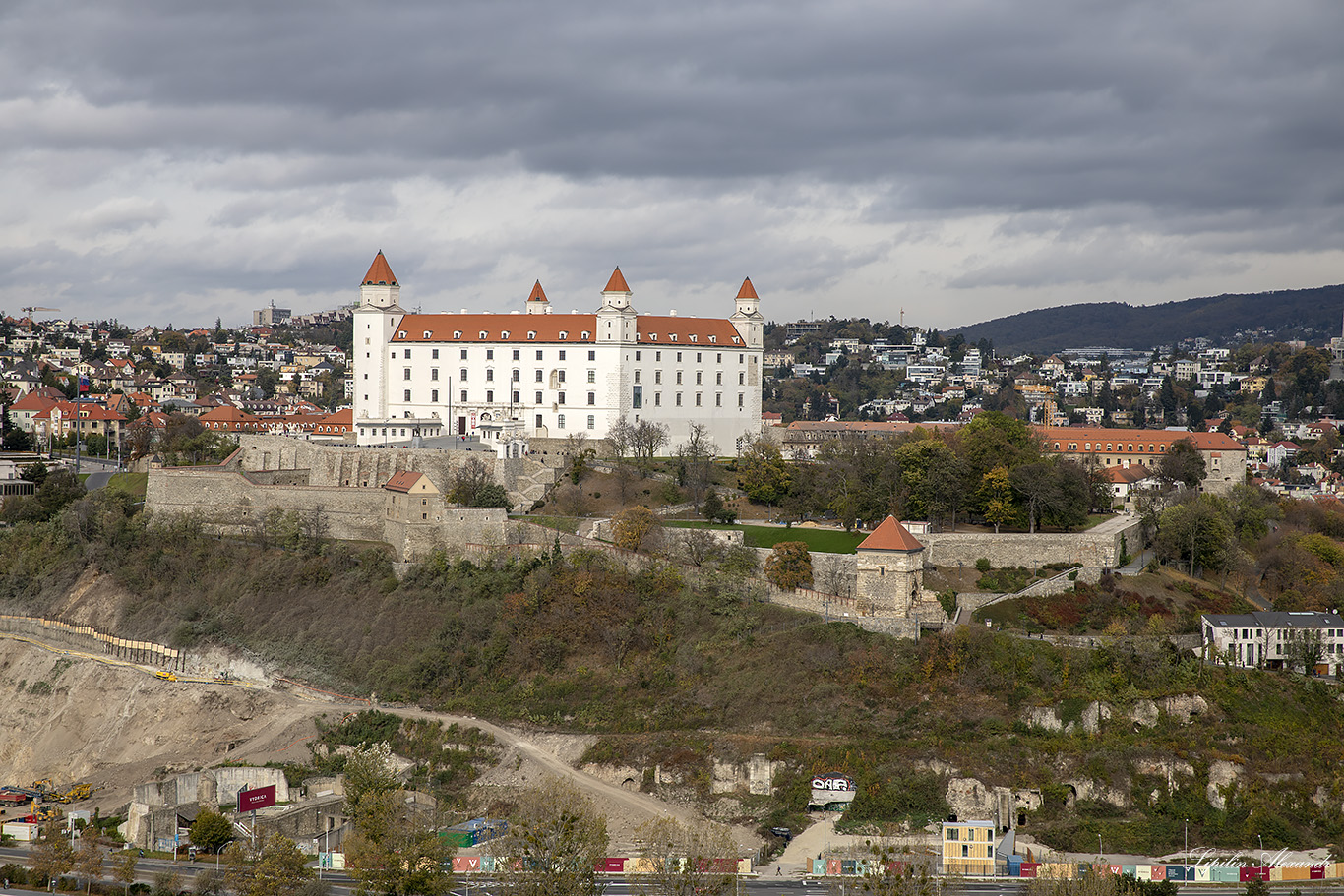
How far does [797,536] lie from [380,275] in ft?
105

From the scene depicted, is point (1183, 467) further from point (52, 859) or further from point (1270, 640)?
point (52, 859)

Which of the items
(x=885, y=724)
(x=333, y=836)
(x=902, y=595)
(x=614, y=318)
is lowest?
(x=333, y=836)

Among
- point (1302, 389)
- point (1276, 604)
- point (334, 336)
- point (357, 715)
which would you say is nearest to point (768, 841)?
point (357, 715)

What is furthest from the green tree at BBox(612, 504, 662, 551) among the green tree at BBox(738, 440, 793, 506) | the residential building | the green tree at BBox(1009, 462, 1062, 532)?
the residential building

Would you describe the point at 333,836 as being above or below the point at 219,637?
below

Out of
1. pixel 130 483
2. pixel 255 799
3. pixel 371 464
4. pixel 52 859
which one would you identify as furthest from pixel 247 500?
pixel 52 859

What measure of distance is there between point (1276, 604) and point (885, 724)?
55.5 feet

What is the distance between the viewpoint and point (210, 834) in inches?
1409

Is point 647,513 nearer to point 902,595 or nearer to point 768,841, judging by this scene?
point 902,595

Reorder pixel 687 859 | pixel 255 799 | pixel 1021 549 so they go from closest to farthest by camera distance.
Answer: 1. pixel 687 859
2. pixel 255 799
3. pixel 1021 549

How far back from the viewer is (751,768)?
37594 millimetres

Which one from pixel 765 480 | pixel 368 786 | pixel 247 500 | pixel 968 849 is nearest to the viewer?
pixel 968 849

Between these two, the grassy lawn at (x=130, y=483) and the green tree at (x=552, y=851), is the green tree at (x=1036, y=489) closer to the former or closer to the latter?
the green tree at (x=552, y=851)

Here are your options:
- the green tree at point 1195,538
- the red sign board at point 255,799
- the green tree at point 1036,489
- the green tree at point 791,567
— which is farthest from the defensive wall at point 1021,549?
the red sign board at point 255,799
